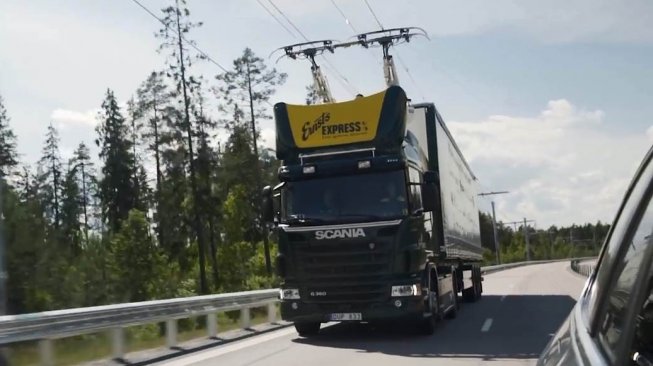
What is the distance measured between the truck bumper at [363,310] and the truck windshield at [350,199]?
4.61 ft

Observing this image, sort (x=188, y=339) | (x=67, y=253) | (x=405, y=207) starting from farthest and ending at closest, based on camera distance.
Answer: (x=67, y=253) → (x=188, y=339) → (x=405, y=207)

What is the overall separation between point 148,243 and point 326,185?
46.9 metres

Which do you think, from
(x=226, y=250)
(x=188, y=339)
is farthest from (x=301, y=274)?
(x=226, y=250)

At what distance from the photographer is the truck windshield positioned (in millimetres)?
14234

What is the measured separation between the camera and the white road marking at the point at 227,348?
12711mm

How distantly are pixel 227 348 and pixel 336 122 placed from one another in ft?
13.7

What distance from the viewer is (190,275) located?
7044cm

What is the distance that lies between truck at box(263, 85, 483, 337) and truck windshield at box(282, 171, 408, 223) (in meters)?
0.02

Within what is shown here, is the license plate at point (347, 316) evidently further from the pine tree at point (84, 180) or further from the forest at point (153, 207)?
the pine tree at point (84, 180)

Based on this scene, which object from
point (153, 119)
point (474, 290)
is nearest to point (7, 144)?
point (153, 119)

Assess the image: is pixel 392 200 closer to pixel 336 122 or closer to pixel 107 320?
pixel 336 122

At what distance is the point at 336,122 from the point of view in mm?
15078

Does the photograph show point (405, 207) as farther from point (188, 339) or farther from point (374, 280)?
point (188, 339)

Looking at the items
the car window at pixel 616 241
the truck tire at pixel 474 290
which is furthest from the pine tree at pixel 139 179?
the car window at pixel 616 241
